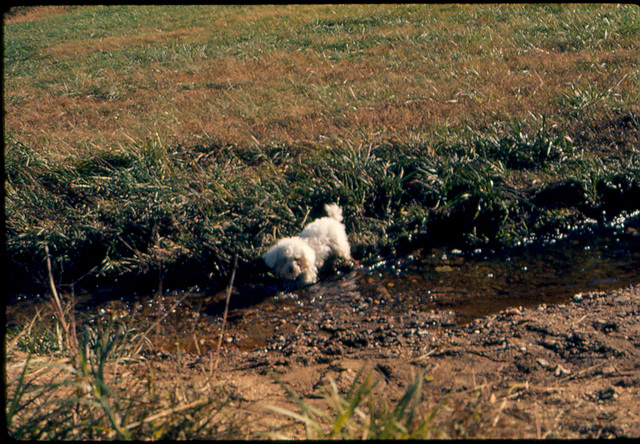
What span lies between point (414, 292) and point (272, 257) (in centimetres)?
117

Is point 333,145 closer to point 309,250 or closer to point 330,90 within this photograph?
point 309,250

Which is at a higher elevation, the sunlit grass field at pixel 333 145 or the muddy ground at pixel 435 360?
the sunlit grass field at pixel 333 145

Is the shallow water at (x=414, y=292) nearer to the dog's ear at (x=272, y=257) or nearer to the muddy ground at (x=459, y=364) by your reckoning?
the muddy ground at (x=459, y=364)

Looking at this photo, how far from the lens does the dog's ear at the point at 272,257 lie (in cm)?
463

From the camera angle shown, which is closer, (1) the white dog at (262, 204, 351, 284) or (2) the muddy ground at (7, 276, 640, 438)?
(2) the muddy ground at (7, 276, 640, 438)

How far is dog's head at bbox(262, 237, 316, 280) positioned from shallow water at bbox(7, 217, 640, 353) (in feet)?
0.66

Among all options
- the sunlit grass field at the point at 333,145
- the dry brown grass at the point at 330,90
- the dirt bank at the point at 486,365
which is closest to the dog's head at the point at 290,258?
the sunlit grass field at the point at 333,145

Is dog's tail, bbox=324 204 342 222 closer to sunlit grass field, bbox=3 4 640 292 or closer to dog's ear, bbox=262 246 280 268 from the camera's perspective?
sunlit grass field, bbox=3 4 640 292

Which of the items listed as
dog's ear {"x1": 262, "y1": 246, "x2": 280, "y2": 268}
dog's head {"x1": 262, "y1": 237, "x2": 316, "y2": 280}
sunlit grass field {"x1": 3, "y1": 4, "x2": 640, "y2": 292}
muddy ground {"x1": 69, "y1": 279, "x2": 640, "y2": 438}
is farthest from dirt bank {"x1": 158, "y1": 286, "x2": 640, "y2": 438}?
sunlit grass field {"x1": 3, "y1": 4, "x2": 640, "y2": 292}

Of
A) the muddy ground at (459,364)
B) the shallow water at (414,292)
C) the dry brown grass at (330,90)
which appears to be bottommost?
the shallow water at (414,292)

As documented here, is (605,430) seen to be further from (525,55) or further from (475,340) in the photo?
(525,55)

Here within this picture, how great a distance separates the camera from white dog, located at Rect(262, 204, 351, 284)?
4.54 meters

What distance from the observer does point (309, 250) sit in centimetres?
460

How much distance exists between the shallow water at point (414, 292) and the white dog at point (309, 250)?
0.54 feet
